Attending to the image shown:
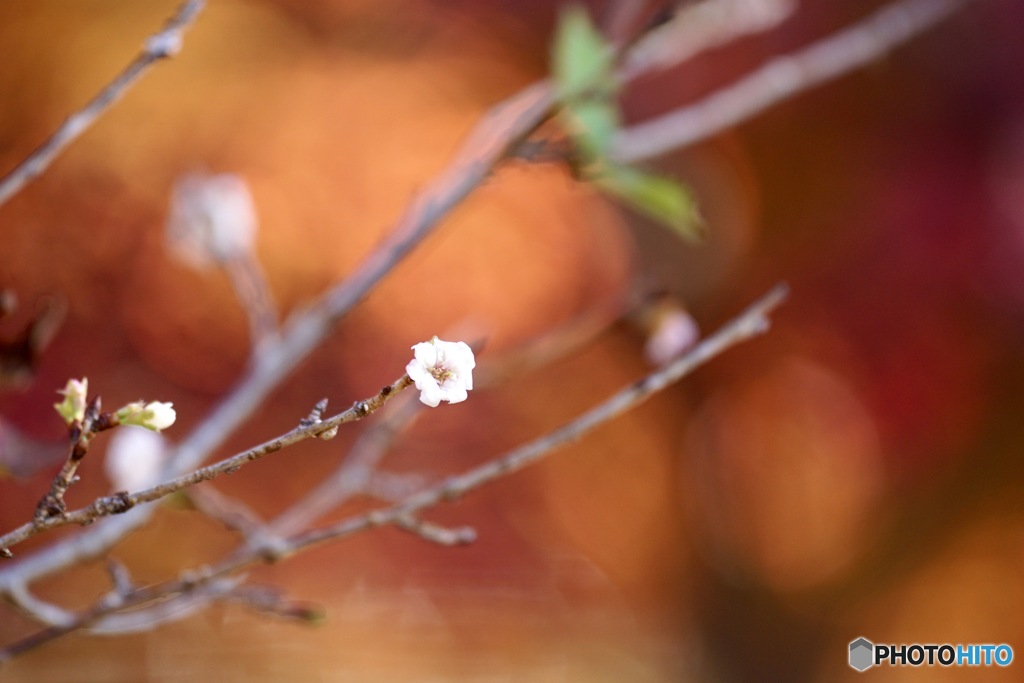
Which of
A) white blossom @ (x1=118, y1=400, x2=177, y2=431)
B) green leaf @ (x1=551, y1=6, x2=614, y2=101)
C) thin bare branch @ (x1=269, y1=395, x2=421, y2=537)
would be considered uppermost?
green leaf @ (x1=551, y1=6, x2=614, y2=101)

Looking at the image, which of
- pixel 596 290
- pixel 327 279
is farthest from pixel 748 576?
pixel 327 279

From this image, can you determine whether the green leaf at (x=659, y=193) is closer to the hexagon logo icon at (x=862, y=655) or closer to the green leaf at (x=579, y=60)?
the green leaf at (x=579, y=60)

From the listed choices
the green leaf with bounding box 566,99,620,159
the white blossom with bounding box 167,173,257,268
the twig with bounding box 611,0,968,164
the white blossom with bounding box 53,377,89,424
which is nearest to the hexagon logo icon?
the twig with bounding box 611,0,968,164

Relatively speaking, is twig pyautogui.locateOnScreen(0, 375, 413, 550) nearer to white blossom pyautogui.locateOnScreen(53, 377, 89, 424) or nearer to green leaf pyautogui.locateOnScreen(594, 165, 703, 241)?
white blossom pyautogui.locateOnScreen(53, 377, 89, 424)

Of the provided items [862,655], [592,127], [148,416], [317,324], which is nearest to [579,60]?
[592,127]

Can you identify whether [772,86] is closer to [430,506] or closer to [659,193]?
[659,193]

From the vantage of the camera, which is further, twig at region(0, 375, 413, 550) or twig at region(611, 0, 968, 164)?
twig at region(611, 0, 968, 164)

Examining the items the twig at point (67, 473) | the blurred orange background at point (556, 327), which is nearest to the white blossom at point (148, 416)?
the twig at point (67, 473)
